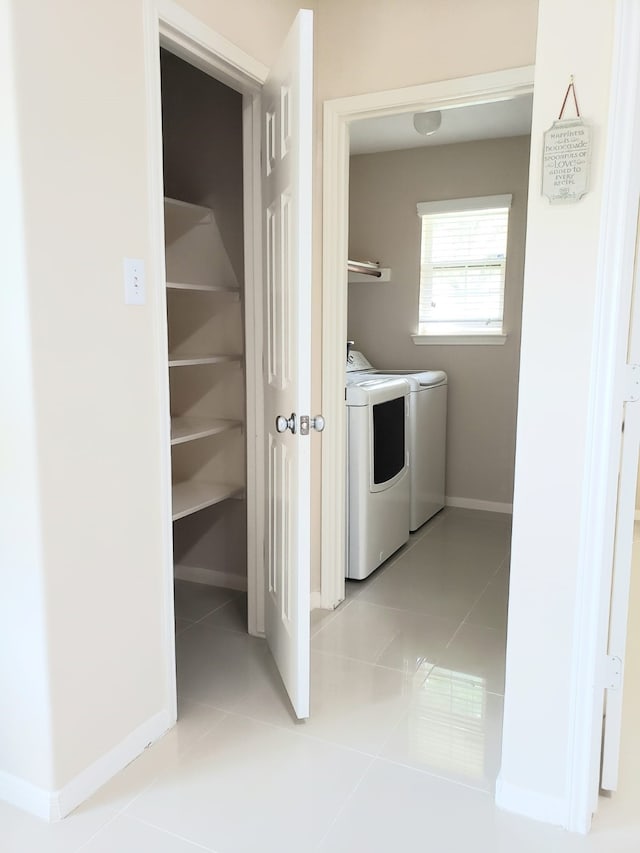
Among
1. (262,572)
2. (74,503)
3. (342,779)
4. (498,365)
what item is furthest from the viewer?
(498,365)

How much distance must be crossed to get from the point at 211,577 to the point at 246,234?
163cm

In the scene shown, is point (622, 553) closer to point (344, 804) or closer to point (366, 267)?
point (344, 804)

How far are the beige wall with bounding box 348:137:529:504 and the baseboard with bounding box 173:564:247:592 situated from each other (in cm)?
193

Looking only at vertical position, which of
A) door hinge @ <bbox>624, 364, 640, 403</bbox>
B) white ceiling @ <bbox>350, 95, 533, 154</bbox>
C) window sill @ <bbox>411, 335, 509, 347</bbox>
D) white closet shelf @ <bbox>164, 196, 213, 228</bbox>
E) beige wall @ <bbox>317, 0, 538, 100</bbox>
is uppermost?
white ceiling @ <bbox>350, 95, 533, 154</bbox>

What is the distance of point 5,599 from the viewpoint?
1.62 meters

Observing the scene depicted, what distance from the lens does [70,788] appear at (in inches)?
65.7

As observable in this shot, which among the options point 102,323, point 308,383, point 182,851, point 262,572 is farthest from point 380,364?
point 182,851

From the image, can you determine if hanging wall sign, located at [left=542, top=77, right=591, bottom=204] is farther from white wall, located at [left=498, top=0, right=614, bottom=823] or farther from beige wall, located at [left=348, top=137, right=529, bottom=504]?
beige wall, located at [left=348, top=137, right=529, bottom=504]

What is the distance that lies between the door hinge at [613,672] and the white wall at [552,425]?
0.42 ft

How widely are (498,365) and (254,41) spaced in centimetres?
264

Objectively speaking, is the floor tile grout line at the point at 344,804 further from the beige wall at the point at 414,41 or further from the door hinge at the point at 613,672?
the beige wall at the point at 414,41

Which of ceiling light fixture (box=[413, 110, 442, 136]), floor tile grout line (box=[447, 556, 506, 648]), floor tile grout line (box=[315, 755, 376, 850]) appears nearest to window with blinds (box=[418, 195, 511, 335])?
ceiling light fixture (box=[413, 110, 442, 136])

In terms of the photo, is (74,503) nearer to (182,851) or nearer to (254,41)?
(182,851)

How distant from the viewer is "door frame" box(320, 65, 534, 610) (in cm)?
237
